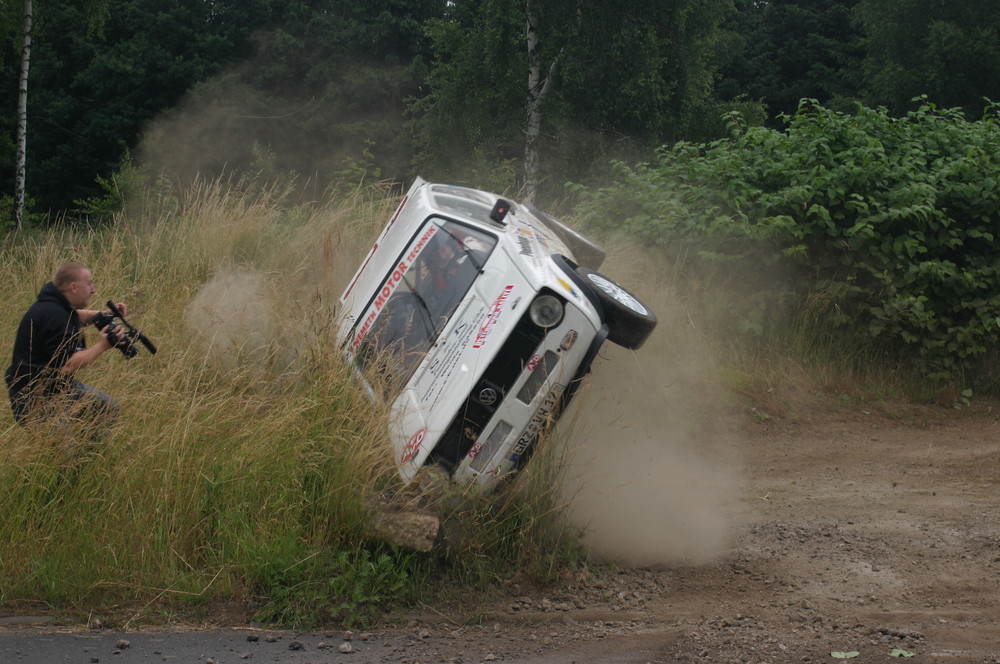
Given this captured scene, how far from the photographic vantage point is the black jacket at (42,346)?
19.0 ft

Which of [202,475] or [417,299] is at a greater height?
[417,299]

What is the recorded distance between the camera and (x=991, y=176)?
31.9ft

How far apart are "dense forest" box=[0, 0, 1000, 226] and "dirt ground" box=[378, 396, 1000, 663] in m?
12.7

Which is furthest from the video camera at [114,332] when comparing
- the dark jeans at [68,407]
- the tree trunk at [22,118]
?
the tree trunk at [22,118]

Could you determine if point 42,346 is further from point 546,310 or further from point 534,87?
point 534,87

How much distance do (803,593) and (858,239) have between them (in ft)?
16.2

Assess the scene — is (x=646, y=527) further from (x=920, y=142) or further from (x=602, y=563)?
(x=920, y=142)

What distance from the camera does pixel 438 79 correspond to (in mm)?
30328

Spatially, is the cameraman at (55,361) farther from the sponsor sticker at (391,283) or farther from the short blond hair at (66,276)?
the sponsor sticker at (391,283)

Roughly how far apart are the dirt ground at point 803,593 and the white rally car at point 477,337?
88 cm

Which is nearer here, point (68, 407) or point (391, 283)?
point (68, 407)

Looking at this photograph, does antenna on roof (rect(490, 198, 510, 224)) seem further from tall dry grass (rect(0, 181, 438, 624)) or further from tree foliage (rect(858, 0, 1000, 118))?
tree foliage (rect(858, 0, 1000, 118))

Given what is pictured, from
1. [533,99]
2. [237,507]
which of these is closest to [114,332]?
[237,507]

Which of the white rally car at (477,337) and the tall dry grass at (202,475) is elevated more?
the white rally car at (477,337)
